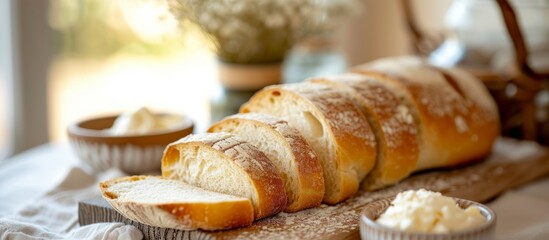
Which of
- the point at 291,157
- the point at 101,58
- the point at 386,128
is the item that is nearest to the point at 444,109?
the point at 386,128

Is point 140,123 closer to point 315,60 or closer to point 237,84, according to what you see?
point 237,84

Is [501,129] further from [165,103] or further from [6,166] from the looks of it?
[165,103]

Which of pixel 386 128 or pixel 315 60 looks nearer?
pixel 386 128

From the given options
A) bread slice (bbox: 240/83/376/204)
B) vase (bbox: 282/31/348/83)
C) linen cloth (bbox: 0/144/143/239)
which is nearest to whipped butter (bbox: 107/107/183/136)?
linen cloth (bbox: 0/144/143/239)

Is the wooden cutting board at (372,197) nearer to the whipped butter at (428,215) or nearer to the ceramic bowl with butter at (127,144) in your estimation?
the whipped butter at (428,215)

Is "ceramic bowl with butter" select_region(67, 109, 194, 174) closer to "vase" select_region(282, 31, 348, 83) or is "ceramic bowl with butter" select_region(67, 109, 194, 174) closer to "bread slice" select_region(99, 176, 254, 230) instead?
"bread slice" select_region(99, 176, 254, 230)
